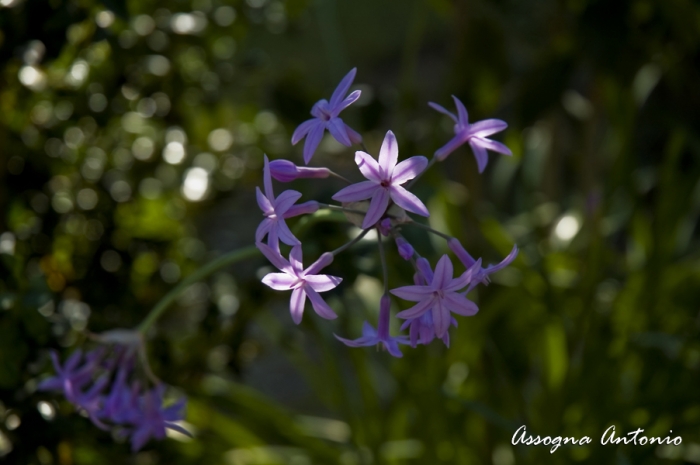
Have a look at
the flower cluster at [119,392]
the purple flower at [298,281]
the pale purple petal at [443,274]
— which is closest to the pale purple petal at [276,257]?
the purple flower at [298,281]

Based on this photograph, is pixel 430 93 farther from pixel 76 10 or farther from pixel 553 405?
pixel 76 10

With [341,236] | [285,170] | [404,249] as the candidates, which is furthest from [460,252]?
[341,236]

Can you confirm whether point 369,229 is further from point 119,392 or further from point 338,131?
point 119,392

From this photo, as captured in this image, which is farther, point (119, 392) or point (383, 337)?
point (119, 392)

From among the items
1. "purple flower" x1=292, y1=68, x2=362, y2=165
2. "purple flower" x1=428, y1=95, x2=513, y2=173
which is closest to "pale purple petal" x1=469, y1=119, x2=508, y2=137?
"purple flower" x1=428, y1=95, x2=513, y2=173

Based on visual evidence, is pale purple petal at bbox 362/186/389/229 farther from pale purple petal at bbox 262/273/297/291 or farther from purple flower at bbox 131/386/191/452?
purple flower at bbox 131/386/191/452

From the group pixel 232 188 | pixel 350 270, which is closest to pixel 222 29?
pixel 232 188

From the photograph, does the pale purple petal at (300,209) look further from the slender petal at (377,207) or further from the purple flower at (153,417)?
the purple flower at (153,417)
